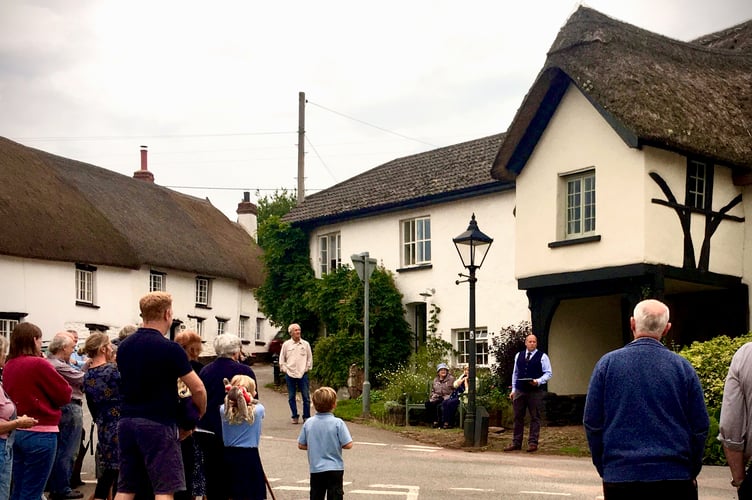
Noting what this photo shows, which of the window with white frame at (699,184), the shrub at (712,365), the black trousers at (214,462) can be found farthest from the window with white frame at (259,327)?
the black trousers at (214,462)

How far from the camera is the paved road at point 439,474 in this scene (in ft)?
41.5

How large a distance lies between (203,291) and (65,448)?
3561 centimetres

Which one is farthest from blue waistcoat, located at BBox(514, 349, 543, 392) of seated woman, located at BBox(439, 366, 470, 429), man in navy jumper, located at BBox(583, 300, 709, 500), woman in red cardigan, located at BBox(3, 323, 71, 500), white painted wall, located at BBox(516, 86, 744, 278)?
man in navy jumper, located at BBox(583, 300, 709, 500)

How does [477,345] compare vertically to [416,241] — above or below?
below

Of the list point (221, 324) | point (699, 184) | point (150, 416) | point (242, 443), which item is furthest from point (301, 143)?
point (150, 416)

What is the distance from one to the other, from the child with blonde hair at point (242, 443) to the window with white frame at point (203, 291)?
123 feet

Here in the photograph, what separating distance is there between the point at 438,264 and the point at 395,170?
17.7 ft

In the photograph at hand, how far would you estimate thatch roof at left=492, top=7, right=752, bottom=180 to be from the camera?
21000 mm

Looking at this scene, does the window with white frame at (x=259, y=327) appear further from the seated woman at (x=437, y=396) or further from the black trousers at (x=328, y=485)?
the black trousers at (x=328, y=485)

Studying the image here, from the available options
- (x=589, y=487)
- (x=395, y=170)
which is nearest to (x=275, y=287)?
(x=395, y=170)

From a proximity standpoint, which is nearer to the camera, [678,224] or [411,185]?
[678,224]

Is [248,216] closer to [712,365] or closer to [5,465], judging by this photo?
[712,365]

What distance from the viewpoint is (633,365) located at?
643 centimetres

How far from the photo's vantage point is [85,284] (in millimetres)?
39969
